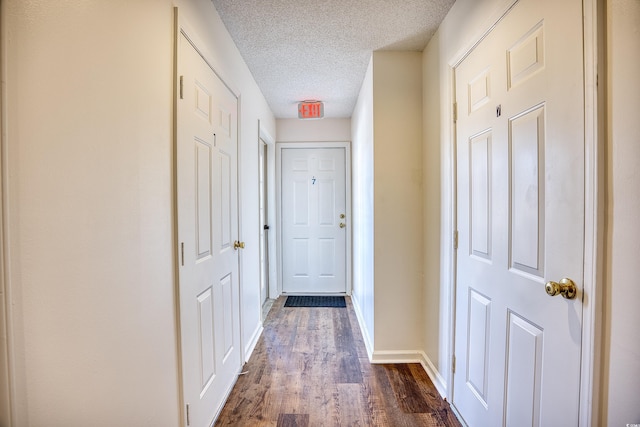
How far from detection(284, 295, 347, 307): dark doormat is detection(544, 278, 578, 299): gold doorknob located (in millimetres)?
2834

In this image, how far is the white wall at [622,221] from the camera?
30.0 inches

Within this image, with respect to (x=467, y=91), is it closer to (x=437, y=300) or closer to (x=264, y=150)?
(x=437, y=300)

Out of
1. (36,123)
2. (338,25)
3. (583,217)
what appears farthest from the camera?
(338,25)

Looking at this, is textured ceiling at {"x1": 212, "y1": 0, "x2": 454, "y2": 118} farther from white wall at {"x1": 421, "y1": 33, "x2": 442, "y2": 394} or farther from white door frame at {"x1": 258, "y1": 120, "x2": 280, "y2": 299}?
white door frame at {"x1": 258, "y1": 120, "x2": 280, "y2": 299}

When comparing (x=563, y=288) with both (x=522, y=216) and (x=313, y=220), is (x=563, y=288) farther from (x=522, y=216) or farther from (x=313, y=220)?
(x=313, y=220)

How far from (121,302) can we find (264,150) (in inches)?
124

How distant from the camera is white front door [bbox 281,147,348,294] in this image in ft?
13.2

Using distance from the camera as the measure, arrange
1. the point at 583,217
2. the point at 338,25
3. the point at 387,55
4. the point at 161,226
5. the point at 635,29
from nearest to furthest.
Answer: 1. the point at 635,29
2. the point at 583,217
3. the point at 161,226
4. the point at 338,25
5. the point at 387,55

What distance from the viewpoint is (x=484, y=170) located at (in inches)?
56.7

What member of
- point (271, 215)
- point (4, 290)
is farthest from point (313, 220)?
point (4, 290)

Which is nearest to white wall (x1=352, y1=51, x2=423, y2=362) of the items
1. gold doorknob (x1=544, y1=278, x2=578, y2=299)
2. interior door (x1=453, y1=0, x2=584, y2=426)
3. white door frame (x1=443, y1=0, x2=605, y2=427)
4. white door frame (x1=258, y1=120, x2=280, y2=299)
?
interior door (x1=453, y1=0, x2=584, y2=426)

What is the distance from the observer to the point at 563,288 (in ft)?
3.10

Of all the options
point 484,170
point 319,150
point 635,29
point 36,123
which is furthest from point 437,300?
point 319,150

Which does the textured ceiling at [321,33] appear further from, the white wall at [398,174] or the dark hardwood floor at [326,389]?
the dark hardwood floor at [326,389]
